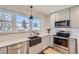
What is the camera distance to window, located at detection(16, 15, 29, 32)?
10.6 feet

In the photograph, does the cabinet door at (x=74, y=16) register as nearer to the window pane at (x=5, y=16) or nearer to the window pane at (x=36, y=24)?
the window pane at (x=36, y=24)

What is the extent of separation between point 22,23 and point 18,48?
147 centimetres

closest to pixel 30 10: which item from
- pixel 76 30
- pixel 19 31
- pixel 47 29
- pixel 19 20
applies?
pixel 19 20

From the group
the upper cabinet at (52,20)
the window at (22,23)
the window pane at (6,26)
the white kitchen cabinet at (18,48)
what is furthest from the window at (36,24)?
the white kitchen cabinet at (18,48)

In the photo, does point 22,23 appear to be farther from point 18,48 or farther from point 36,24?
point 18,48

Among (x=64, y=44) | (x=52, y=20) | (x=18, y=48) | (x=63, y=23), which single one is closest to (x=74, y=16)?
(x=63, y=23)

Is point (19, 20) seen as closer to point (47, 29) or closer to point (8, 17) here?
point (8, 17)

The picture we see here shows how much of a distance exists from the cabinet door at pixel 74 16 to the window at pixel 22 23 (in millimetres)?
1832

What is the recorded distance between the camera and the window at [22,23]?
3229 millimetres

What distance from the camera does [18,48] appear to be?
2221 millimetres

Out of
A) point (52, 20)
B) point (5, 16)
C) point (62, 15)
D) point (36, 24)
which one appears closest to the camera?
point (5, 16)

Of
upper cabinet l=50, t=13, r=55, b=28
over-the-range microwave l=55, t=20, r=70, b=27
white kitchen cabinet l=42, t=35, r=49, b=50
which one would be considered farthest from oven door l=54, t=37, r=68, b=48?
upper cabinet l=50, t=13, r=55, b=28

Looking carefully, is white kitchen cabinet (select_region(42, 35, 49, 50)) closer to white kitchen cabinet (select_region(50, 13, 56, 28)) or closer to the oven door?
the oven door
